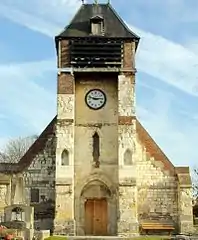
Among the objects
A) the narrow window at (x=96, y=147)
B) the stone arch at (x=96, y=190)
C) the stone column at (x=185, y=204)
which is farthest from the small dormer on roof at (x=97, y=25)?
the stone column at (x=185, y=204)

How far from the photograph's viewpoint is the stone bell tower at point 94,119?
1182 inches

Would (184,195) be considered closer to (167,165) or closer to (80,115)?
(167,165)

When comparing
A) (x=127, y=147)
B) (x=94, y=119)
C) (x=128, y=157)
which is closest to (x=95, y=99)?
(x=94, y=119)

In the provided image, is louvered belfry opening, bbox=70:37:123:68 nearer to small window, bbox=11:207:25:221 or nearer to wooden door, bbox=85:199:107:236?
wooden door, bbox=85:199:107:236

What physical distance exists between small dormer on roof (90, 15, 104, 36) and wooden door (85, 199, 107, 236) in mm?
10137

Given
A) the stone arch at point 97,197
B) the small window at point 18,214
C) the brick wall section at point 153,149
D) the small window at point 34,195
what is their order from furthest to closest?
1. the brick wall section at point 153,149
2. the small window at point 34,195
3. the stone arch at point 97,197
4. the small window at point 18,214

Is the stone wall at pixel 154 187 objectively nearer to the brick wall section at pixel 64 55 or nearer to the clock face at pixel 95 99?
the clock face at pixel 95 99

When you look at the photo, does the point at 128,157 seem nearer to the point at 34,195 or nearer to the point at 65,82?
the point at 65,82

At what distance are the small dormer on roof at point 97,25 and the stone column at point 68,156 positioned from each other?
324 centimetres

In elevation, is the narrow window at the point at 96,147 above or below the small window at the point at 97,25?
below

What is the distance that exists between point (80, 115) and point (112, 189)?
4856 millimetres

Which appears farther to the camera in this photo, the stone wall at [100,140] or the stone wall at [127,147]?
the stone wall at [100,140]

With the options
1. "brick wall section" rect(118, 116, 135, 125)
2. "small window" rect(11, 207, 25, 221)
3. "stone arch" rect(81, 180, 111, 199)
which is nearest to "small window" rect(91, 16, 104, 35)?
"brick wall section" rect(118, 116, 135, 125)

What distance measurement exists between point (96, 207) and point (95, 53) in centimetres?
911
